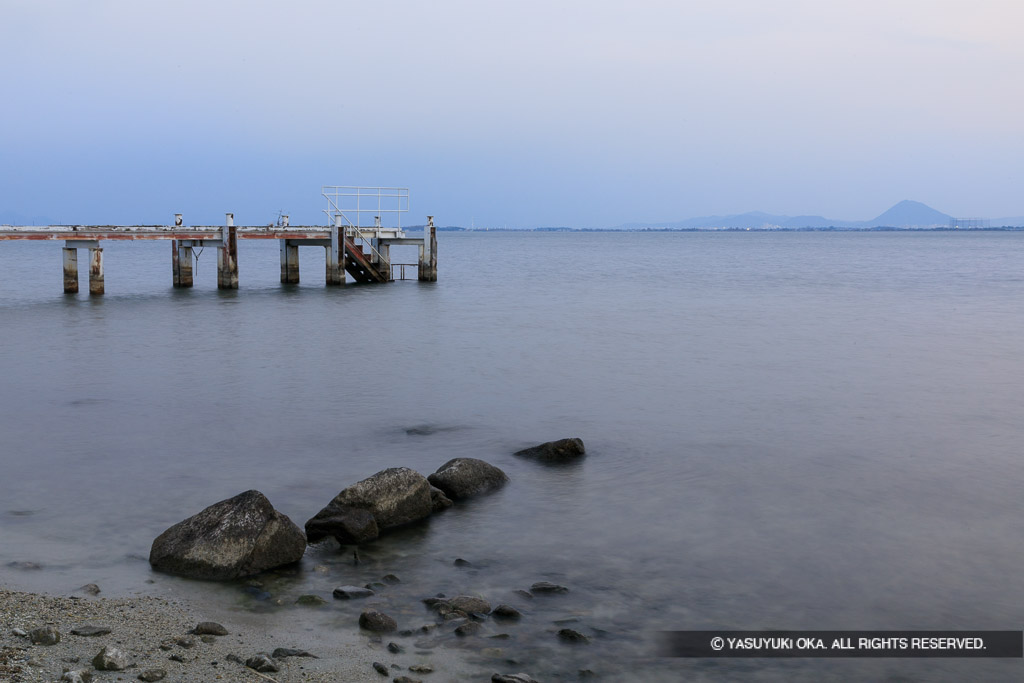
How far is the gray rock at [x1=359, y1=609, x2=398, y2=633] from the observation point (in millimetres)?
6742

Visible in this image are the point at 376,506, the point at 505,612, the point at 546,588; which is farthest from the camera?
the point at 376,506

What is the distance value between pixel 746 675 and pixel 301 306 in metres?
28.5

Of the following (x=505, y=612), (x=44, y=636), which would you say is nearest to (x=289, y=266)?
(x=505, y=612)

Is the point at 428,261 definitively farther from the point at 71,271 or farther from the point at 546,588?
the point at 546,588

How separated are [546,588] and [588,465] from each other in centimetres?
421

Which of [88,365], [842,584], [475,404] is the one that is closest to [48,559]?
[842,584]

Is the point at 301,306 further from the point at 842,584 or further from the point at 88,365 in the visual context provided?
the point at 842,584

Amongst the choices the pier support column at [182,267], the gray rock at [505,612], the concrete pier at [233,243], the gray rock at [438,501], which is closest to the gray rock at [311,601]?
the gray rock at [505,612]

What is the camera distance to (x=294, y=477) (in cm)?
1105

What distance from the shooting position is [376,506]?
29.7ft

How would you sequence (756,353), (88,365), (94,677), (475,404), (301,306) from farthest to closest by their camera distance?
(301,306) < (756,353) < (88,365) < (475,404) < (94,677)

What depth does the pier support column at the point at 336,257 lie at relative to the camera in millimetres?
37625

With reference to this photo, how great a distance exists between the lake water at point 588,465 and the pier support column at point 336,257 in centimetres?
1059

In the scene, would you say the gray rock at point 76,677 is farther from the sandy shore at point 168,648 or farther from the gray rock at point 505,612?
the gray rock at point 505,612
